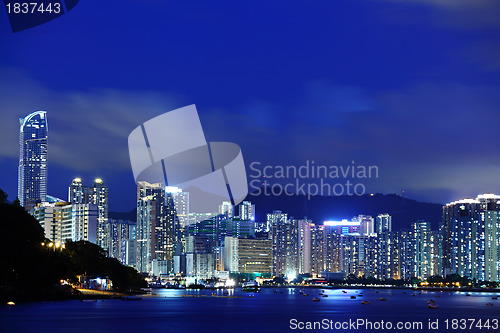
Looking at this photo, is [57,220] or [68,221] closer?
[68,221]

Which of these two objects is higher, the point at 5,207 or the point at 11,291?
the point at 5,207

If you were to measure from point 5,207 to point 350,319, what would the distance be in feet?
118

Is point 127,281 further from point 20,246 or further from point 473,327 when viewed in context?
point 473,327

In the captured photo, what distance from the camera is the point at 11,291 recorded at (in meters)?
80.2

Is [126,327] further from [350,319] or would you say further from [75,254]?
[75,254]

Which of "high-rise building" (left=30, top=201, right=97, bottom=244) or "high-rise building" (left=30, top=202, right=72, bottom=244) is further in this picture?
"high-rise building" (left=30, top=202, right=72, bottom=244)

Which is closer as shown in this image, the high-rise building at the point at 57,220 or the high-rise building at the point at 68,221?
the high-rise building at the point at 68,221

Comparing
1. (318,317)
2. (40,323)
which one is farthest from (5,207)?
(318,317)

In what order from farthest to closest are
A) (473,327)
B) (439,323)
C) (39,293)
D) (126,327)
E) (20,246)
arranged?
(39,293)
(20,246)
(439,323)
(473,327)
(126,327)

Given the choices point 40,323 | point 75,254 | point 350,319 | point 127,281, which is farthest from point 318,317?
point 127,281

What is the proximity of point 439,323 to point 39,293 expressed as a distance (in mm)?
44181

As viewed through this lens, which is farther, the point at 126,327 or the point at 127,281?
the point at 127,281

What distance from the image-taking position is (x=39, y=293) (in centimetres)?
8850

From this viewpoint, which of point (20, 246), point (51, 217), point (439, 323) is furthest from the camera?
point (51, 217)
